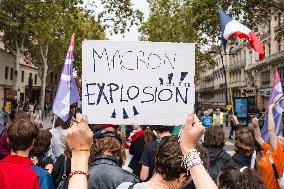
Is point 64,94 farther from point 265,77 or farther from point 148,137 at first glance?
point 265,77

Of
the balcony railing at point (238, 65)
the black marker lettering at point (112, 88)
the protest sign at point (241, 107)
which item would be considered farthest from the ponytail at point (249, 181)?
the balcony railing at point (238, 65)

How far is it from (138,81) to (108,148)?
61cm

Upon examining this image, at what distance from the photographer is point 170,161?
255cm

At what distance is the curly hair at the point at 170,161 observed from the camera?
2.52 m

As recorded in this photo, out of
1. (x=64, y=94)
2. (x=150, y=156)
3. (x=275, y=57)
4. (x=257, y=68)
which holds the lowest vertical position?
(x=150, y=156)

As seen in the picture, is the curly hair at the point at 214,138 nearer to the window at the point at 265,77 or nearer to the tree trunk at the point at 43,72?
the tree trunk at the point at 43,72

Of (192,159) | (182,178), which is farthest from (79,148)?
(182,178)

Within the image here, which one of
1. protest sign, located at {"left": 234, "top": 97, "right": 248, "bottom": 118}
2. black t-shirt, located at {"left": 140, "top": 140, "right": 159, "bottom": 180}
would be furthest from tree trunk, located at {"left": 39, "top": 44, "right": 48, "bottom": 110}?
black t-shirt, located at {"left": 140, "top": 140, "right": 159, "bottom": 180}

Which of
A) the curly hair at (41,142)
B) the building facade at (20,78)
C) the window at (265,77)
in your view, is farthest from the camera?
the window at (265,77)

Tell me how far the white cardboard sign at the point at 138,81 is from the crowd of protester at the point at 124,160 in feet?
1.05

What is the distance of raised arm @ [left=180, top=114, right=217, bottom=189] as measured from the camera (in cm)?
217

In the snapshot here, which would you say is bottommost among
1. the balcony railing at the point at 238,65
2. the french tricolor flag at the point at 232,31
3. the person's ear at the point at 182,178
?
the person's ear at the point at 182,178

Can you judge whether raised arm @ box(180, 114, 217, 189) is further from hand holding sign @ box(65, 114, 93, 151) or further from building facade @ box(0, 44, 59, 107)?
building facade @ box(0, 44, 59, 107)

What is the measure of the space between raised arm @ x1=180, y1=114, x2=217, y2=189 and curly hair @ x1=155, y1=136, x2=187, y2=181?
0.27 meters
